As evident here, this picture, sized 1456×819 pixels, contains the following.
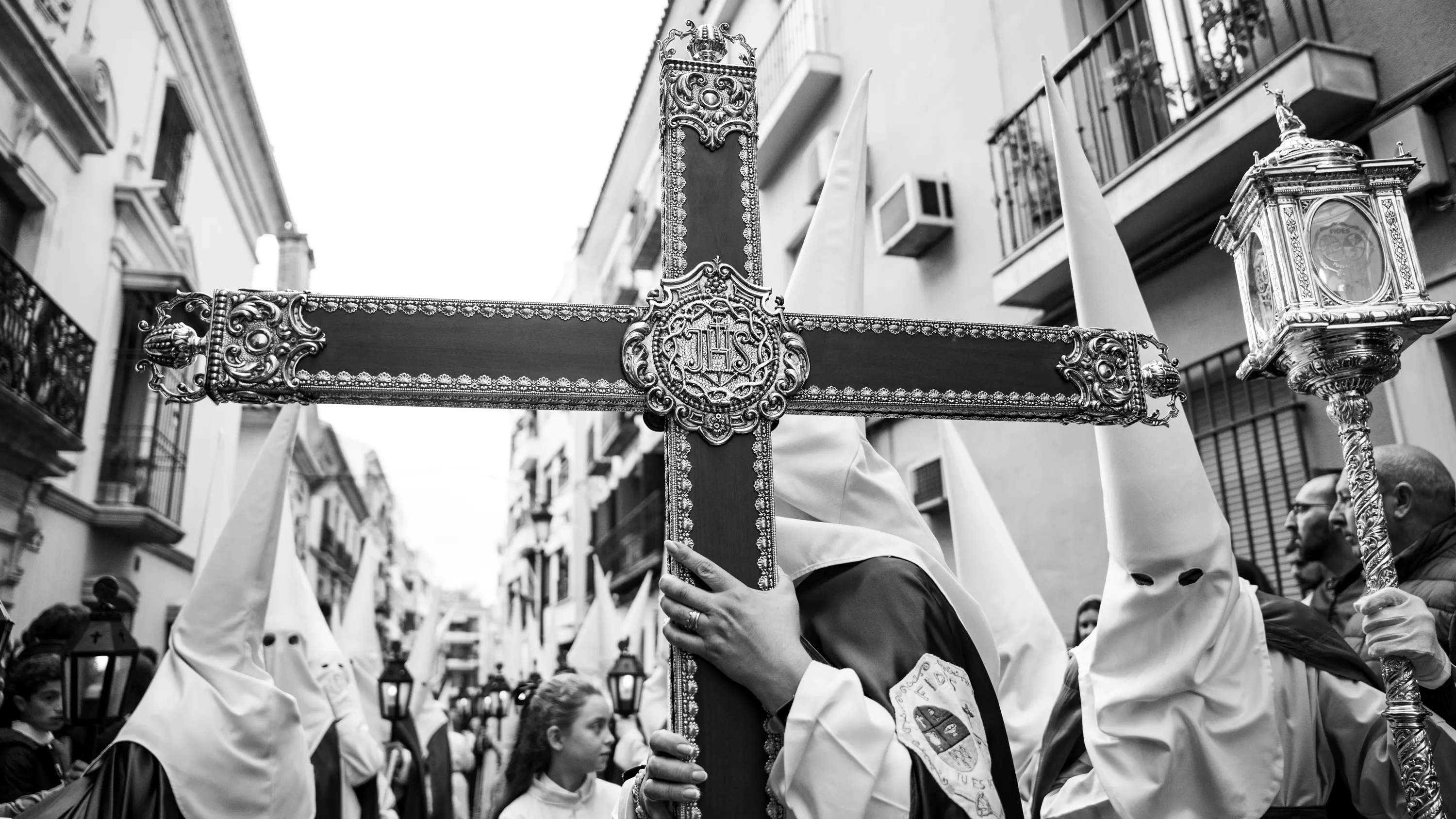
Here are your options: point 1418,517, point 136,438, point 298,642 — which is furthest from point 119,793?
point 136,438

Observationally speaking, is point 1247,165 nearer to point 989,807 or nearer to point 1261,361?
point 1261,361

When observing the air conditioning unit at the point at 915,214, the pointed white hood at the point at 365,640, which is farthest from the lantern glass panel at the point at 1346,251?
the pointed white hood at the point at 365,640

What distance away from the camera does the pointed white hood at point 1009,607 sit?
339 cm

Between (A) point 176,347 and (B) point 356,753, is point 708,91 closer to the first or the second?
(A) point 176,347

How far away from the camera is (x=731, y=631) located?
1.64 meters

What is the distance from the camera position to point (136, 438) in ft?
39.4

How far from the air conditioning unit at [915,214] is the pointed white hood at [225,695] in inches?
244

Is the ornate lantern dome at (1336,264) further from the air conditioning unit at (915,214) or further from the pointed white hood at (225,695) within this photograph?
the air conditioning unit at (915,214)

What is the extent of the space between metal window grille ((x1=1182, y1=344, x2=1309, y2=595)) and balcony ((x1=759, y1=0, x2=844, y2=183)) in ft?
18.5

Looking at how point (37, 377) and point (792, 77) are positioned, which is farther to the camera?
point (792, 77)

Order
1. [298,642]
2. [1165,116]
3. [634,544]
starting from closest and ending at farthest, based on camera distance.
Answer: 1. [298,642]
2. [1165,116]
3. [634,544]

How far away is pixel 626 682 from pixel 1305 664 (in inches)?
205

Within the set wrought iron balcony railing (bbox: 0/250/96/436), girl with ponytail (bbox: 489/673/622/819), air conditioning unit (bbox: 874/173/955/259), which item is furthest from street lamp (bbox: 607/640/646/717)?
wrought iron balcony railing (bbox: 0/250/96/436)

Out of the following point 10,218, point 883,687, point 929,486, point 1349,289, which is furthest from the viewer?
point 10,218
